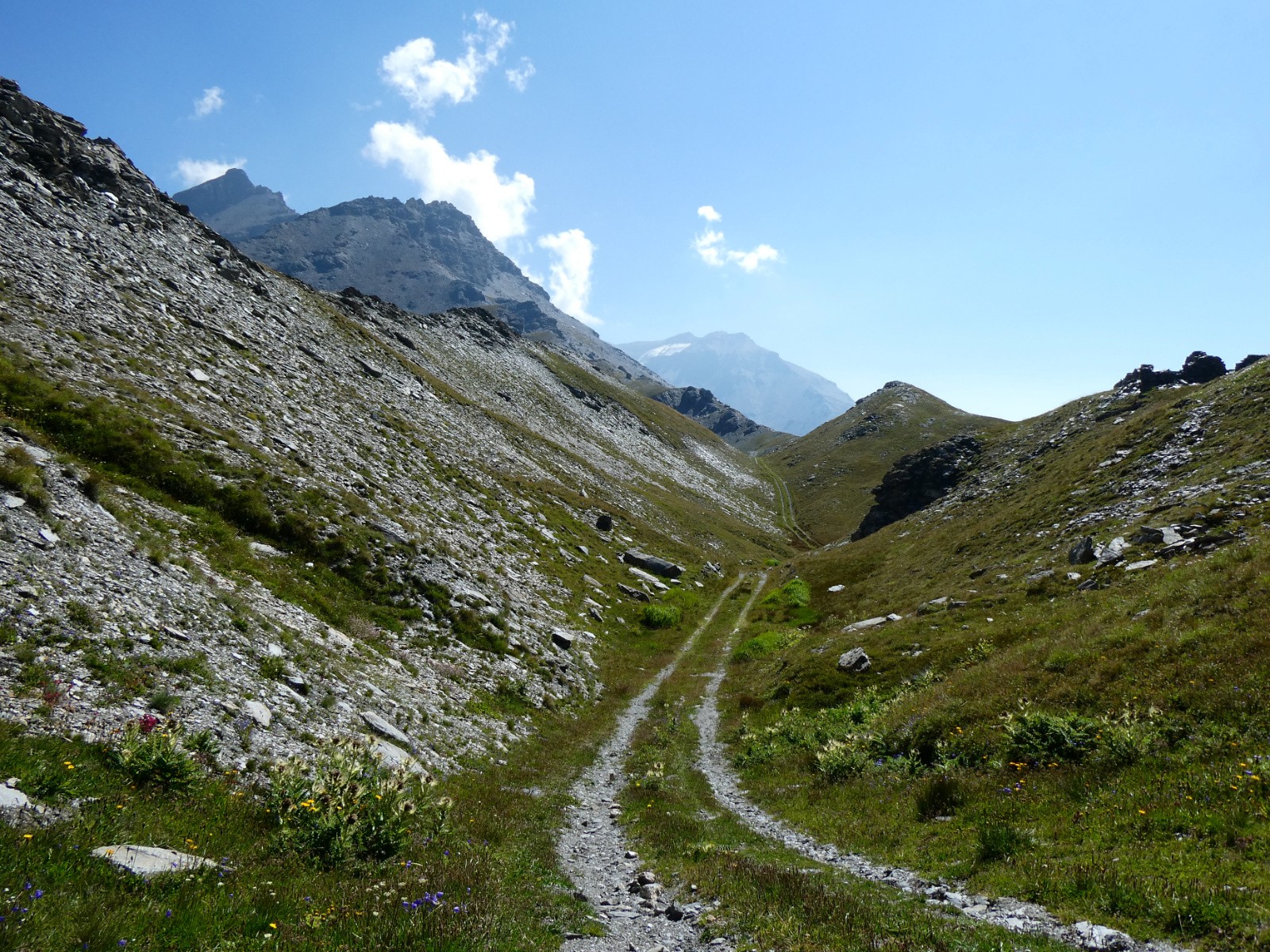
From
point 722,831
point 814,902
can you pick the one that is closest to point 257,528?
point 722,831

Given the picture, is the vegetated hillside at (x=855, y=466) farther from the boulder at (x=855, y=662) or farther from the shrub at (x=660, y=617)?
the boulder at (x=855, y=662)

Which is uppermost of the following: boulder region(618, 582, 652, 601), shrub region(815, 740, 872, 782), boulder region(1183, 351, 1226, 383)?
boulder region(1183, 351, 1226, 383)

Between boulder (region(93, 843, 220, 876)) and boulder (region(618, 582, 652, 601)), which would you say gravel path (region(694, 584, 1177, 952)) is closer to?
boulder (region(93, 843, 220, 876))

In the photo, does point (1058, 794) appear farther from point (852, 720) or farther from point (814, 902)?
point (852, 720)

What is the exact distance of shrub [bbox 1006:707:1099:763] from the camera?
12828 mm

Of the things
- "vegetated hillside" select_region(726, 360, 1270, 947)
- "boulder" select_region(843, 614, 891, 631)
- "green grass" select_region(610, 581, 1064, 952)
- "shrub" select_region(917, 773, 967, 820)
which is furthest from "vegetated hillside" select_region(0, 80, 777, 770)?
"boulder" select_region(843, 614, 891, 631)

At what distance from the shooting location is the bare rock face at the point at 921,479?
287ft

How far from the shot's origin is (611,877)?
40.1ft

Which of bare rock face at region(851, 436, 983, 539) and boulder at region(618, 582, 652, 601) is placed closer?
boulder at region(618, 582, 652, 601)

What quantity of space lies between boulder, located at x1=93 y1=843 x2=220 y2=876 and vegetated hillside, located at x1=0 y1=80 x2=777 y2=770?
403cm

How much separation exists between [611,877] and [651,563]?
148 feet

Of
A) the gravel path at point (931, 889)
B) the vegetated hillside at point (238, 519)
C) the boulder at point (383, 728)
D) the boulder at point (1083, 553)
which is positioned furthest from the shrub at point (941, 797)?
the boulder at point (1083, 553)

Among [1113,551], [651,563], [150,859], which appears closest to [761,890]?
[150,859]

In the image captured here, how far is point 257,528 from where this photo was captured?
2295 centimetres
